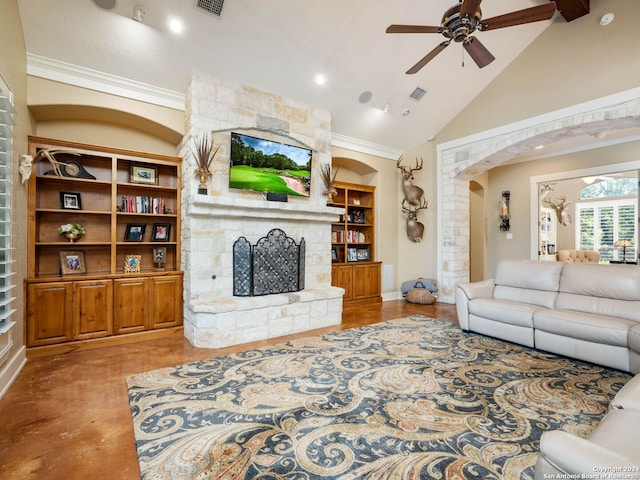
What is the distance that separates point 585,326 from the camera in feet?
9.46

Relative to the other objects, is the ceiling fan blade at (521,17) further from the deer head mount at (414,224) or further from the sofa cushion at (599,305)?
the deer head mount at (414,224)

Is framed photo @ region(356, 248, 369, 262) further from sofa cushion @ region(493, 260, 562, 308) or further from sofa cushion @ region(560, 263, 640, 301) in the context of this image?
sofa cushion @ region(560, 263, 640, 301)

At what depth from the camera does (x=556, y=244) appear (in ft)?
29.7

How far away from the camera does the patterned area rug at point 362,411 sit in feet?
5.27

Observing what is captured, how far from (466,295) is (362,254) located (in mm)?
2521

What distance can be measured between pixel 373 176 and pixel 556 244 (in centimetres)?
660

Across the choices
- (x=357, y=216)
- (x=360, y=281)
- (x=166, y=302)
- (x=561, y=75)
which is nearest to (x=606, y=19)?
(x=561, y=75)

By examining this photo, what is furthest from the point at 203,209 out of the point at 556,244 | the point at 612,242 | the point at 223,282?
the point at 612,242

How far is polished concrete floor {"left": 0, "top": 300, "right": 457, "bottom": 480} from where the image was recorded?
1.64m

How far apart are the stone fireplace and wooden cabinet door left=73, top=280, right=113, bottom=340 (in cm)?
82

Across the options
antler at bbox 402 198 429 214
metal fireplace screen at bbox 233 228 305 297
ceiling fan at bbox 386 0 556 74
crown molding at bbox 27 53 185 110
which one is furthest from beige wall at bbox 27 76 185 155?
antler at bbox 402 198 429 214

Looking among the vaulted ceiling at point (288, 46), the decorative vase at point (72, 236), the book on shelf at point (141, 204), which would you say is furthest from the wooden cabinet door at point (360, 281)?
the decorative vase at point (72, 236)

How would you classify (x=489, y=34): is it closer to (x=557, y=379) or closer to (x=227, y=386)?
(x=557, y=379)

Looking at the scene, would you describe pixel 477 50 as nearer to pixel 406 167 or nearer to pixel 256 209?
pixel 256 209
